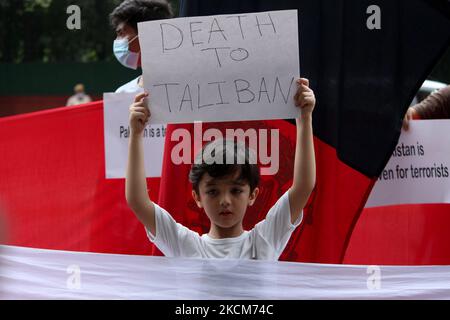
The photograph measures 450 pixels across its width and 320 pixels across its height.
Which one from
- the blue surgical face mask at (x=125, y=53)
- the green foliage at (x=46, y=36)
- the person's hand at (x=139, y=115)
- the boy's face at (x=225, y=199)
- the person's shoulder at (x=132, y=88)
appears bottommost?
the boy's face at (x=225, y=199)

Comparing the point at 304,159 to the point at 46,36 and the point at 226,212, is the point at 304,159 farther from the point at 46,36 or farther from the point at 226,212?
the point at 46,36

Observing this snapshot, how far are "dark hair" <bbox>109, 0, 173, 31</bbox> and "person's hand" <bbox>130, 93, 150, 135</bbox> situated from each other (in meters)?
1.37

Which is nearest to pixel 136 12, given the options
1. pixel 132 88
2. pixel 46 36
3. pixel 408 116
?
pixel 132 88

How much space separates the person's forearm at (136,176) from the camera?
267 centimetres

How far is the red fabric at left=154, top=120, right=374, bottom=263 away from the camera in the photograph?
3260 mm

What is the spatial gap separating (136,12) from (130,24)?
7 centimetres

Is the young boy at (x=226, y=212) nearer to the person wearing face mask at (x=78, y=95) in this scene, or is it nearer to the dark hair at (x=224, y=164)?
the dark hair at (x=224, y=164)

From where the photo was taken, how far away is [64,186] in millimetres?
4004

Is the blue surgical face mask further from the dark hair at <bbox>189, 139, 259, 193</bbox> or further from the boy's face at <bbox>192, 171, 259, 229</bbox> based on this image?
the boy's face at <bbox>192, 171, 259, 229</bbox>

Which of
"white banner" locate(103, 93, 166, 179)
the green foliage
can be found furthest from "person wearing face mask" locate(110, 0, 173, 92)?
the green foliage

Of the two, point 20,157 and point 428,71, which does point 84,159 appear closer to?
point 20,157

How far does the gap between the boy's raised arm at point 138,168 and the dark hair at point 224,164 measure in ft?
0.66

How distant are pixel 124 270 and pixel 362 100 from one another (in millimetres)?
1057

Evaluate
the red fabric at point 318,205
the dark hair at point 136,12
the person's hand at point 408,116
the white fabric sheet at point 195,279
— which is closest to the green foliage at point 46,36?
the dark hair at point 136,12
